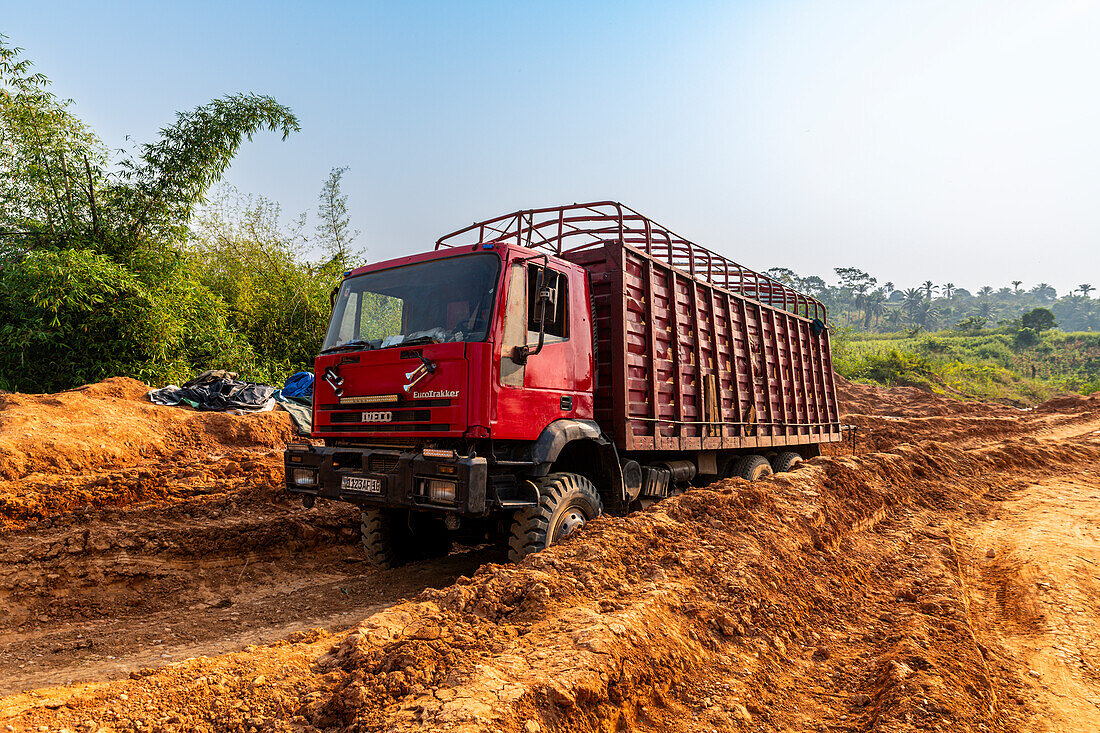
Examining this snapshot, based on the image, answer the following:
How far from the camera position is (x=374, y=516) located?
596 centimetres

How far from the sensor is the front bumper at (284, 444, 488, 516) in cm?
432

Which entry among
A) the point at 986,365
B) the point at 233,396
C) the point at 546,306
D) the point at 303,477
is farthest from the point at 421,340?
the point at 986,365

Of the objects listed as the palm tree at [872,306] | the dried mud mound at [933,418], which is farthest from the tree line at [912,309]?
the dried mud mound at [933,418]

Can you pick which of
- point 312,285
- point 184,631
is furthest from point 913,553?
point 312,285

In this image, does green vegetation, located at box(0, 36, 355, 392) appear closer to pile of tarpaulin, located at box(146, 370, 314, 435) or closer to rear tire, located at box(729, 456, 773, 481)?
pile of tarpaulin, located at box(146, 370, 314, 435)

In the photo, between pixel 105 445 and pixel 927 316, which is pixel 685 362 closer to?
pixel 105 445

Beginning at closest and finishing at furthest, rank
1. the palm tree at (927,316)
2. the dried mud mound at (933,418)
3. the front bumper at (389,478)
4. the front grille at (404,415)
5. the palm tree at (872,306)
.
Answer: the front bumper at (389,478) → the front grille at (404,415) → the dried mud mound at (933,418) → the palm tree at (927,316) → the palm tree at (872,306)

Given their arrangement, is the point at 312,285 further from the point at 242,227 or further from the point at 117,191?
the point at 117,191

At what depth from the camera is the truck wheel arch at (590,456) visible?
5129mm

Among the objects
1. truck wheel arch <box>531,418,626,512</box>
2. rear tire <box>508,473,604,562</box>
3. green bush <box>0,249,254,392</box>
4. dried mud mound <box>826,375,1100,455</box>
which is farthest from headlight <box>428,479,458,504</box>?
dried mud mound <box>826,375,1100,455</box>

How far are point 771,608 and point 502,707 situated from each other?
7.84 feet

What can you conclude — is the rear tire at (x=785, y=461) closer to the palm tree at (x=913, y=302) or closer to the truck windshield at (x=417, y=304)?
the truck windshield at (x=417, y=304)

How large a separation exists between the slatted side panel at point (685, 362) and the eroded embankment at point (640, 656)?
106 centimetres

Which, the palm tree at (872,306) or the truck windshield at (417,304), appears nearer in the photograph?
the truck windshield at (417,304)
